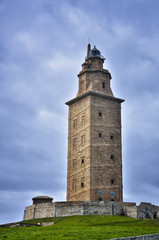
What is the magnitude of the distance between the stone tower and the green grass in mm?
9938

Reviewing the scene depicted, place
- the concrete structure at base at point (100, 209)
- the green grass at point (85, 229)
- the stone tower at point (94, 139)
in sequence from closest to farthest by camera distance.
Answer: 1. the green grass at point (85, 229)
2. the concrete structure at base at point (100, 209)
3. the stone tower at point (94, 139)

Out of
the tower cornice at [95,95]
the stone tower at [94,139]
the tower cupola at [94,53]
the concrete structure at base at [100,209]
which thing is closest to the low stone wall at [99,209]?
the concrete structure at base at [100,209]

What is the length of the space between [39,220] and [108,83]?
28773 mm

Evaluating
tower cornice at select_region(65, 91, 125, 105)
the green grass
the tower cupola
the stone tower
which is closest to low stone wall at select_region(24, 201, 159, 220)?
the green grass

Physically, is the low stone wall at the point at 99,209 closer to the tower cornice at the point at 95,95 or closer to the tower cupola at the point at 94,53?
the tower cornice at the point at 95,95

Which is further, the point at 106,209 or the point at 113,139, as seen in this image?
the point at 113,139

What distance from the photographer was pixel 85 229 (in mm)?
36031

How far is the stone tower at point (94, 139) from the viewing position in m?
59.5

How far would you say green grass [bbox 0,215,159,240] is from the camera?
30375 mm

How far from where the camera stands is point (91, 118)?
2448 inches

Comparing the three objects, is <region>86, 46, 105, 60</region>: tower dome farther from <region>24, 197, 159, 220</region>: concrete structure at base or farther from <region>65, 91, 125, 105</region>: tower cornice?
<region>24, 197, 159, 220</region>: concrete structure at base

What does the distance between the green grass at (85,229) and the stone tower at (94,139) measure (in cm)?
994

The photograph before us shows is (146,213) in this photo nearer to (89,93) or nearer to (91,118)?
(91,118)

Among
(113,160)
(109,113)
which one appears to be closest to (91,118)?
(109,113)
